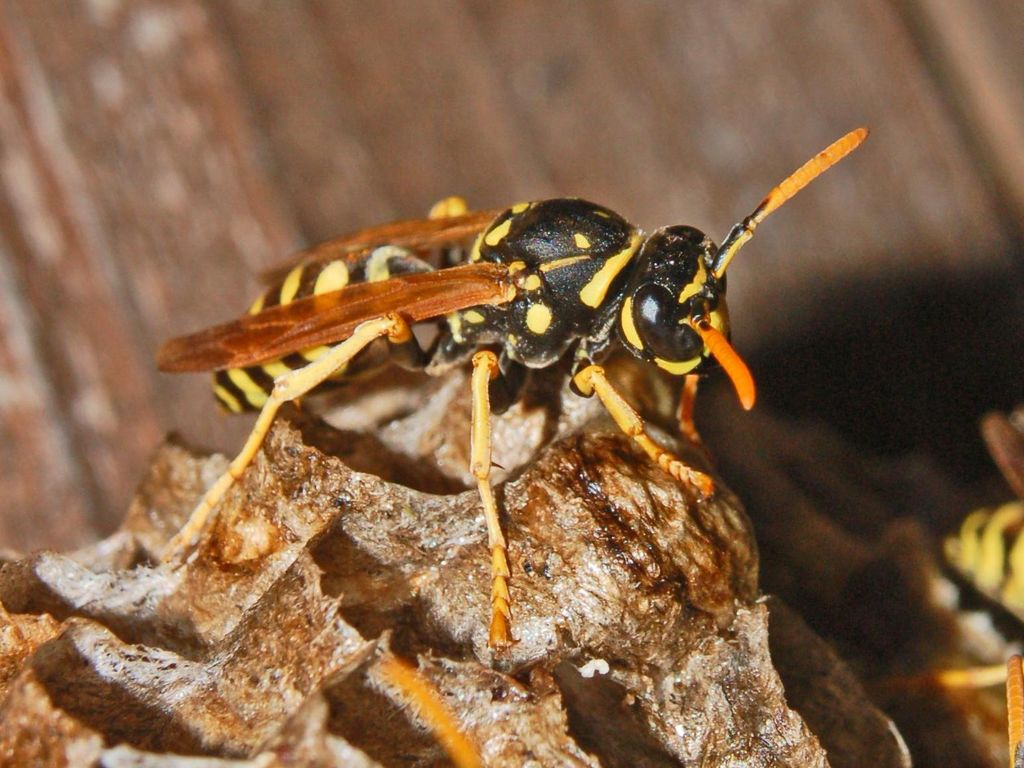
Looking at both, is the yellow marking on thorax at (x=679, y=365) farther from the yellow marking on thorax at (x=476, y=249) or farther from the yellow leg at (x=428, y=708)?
the yellow leg at (x=428, y=708)

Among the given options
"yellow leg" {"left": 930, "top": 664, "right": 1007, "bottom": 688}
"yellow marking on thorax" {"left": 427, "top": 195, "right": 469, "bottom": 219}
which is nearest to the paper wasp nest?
"yellow leg" {"left": 930, "top": 664, "right": 1007, "bottom": 688}

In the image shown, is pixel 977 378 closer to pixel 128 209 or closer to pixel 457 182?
pixel 457 182

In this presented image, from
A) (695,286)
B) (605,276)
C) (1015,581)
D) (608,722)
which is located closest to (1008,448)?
(1015,581)

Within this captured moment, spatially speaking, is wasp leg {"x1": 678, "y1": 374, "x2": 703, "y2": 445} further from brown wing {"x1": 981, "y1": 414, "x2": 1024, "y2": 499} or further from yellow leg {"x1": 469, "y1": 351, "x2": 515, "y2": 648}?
brown wing {"x1": 981, "y1": 414, "x2": 1024, "y2": 499}

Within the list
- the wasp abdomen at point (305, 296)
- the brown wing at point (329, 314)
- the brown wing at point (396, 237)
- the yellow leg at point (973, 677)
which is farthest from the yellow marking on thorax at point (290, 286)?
the yellow leg at point (973, 677)

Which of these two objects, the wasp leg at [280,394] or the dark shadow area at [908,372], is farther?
the dark shadow area at [908,372]

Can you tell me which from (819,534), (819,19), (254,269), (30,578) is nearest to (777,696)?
(819,534)
